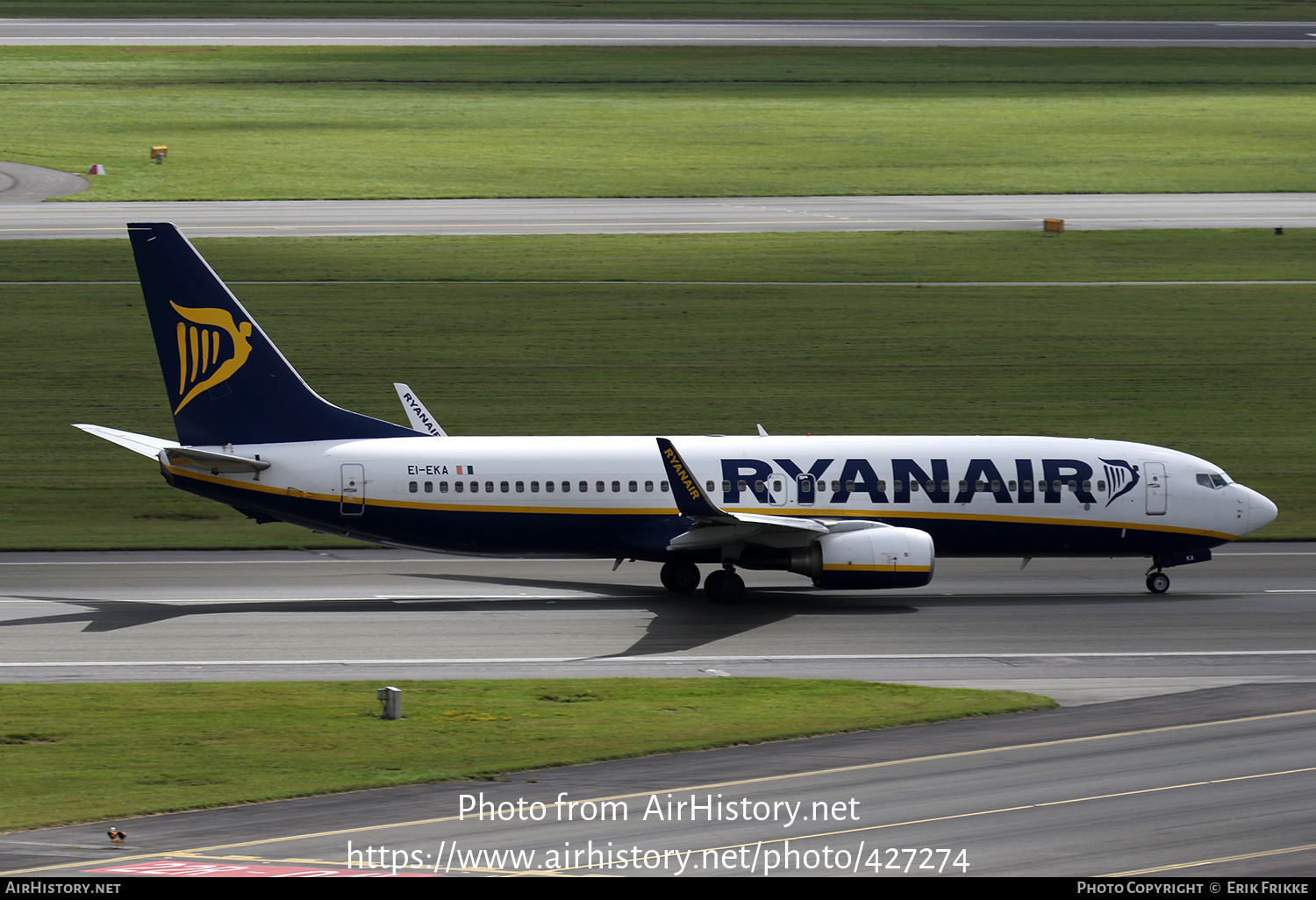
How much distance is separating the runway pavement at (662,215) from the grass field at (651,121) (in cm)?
197

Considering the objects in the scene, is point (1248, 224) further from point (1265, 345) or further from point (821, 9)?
point (821, 9)

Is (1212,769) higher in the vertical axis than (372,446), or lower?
lower

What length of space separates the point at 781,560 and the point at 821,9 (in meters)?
115

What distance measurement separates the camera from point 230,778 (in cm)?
2453

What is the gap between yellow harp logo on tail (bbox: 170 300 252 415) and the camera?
135 feet

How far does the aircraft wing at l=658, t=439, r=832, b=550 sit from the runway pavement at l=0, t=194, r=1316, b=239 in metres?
45.1

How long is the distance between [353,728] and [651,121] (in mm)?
80212

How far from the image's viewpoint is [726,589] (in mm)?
40750

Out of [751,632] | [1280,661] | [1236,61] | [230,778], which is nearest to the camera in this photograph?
[230,778]

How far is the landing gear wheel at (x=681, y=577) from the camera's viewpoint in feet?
140

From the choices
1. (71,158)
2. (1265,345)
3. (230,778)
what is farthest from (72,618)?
(71,158)

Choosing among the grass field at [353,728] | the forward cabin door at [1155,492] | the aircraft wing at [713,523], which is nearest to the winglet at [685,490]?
the aircraft wing at [713,523]

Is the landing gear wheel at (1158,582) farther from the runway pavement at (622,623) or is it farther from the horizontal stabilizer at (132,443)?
the horizontal stabilizer at (132,443)

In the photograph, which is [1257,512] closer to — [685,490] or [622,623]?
[685,490]
